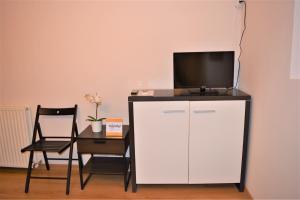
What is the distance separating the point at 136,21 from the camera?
272 centimetres

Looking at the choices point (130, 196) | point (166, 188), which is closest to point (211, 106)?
point (166, 188)

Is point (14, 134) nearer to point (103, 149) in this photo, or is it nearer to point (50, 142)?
point (50, 142)

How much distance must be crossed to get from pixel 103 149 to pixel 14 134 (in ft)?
3.99

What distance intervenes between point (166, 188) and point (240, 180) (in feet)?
2.46

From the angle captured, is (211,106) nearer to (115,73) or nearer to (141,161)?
(141,161)

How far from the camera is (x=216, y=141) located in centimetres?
241

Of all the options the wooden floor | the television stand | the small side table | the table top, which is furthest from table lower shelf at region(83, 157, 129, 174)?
the television stand

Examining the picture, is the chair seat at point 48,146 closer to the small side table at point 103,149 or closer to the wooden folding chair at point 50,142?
the wooden folding chair at point 50,142

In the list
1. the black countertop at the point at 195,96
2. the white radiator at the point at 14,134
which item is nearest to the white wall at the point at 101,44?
the white radiator at the point at 14,134

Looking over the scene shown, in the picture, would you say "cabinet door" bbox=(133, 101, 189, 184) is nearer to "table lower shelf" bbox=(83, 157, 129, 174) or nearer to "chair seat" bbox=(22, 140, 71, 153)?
"table lower shelf" bbox=(83, 157, 129, 174)

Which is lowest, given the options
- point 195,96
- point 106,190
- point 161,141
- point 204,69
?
point 106,190

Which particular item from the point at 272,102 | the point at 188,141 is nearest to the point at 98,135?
the point at 188,141

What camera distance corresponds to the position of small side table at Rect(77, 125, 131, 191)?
2439 mm

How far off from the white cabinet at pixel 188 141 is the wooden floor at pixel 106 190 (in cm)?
12
